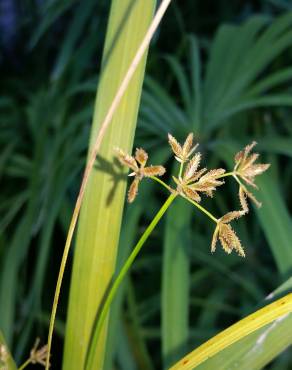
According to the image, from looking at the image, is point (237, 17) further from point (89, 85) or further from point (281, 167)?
point (89, 85)

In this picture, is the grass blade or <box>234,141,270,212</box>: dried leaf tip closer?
<box>234,141,270,212</box>: dried leaf tip

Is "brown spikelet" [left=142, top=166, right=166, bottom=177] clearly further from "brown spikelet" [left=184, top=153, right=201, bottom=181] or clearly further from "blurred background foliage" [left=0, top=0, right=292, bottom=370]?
"blurred background foliage" [left=0, top=0, right=292, bottom=370]

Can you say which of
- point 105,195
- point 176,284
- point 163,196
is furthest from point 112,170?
point 163,196

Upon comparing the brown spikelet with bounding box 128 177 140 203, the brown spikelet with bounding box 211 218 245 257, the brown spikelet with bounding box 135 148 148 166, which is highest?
the brown spikelet with bounding box 135 148 148 166

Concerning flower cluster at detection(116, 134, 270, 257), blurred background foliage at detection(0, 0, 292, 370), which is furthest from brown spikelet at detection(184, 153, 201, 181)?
blurred background foliage at detection(0, 0, 292, 370)

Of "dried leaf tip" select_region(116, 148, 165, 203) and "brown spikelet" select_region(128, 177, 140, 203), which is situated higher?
"dried leaf tip" select_region(116, 148, 165, 203)

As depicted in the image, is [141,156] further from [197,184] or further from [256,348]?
[256,348]

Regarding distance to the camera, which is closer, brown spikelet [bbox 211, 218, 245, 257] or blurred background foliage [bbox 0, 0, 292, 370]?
brown spikelet [bbox 211, 218, 245, 257]

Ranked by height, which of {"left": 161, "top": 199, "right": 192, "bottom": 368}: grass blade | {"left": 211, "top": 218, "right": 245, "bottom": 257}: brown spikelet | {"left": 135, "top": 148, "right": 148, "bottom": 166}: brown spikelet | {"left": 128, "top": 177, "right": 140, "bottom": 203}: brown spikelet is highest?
{"left": 135, "top": 148, "right": 148, "bottom": 166}: brown spikelet

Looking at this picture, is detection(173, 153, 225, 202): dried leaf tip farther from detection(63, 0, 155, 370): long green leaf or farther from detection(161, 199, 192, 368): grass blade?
detection(161, 199, 192, 368): grass blade

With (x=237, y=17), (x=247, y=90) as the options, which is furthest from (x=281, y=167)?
(x=237, y=17)
